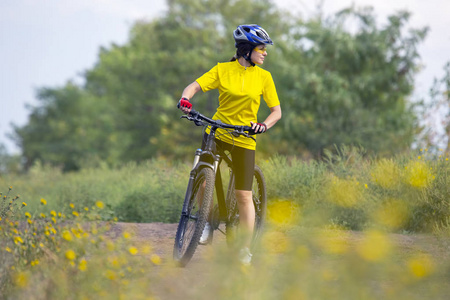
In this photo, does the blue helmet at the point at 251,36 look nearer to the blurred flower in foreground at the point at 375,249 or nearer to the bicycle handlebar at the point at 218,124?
the bicycle handlebar at the point at 218,124

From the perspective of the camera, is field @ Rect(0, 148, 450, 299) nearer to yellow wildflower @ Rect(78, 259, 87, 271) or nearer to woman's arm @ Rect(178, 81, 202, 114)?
yellow wildflower @ Rect(78, 259, 87, 271)

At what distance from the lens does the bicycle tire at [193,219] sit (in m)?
5.27

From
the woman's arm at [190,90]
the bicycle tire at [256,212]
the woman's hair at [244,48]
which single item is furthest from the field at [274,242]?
the woman's hair at [244,48]

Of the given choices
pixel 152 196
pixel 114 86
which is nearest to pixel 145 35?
pixel 114 86

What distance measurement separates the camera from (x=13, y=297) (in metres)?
3.80

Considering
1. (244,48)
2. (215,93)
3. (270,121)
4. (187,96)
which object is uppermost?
(244,48)

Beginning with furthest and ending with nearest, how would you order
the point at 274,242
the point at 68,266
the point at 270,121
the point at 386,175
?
the point at 386,175, the point at 274,242, the point at 270,121, the point at 68,266

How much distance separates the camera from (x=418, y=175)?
847 centimetres

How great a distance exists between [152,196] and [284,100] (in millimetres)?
18409

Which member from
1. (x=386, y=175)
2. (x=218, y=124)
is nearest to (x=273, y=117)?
(x=218, y=124)

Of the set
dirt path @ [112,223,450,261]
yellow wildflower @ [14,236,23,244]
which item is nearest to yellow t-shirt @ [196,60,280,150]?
dirt path @ [112,223,450,261]

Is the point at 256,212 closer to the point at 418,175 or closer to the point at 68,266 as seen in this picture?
the point at 68,266

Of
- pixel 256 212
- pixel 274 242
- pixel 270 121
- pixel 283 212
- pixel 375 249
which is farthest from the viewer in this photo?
pixel 283 212

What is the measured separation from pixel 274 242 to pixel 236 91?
2.17 meters
